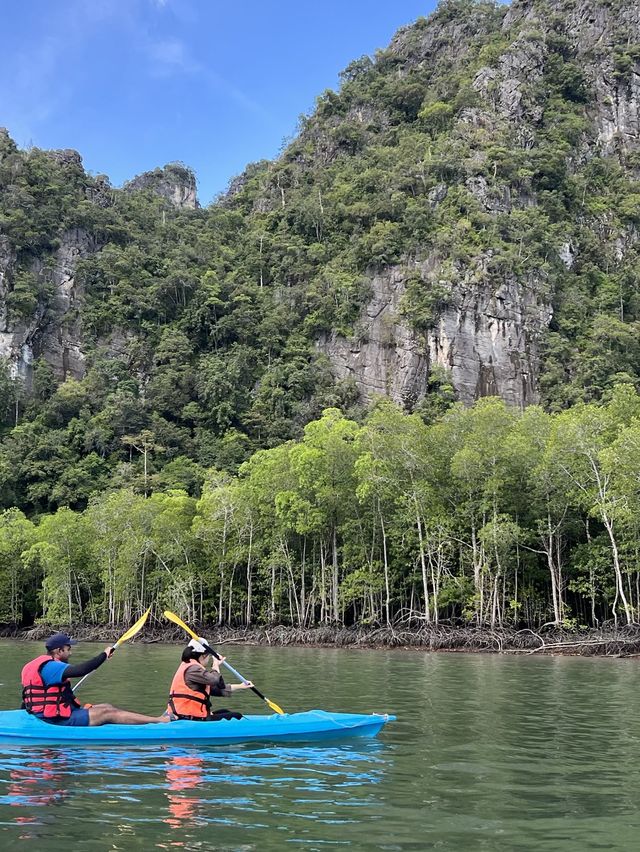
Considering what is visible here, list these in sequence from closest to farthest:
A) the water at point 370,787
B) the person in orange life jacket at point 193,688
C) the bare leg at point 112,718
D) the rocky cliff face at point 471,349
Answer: the water at point 370,787
the bare leg at point 112,718
the person in orange life jacket at point 193,688
the rocky cliff face at point 471,349

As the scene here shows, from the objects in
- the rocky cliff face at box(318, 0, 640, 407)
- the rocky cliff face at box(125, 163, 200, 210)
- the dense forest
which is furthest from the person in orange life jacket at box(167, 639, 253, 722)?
the rocky cliff face at box(125, 163, 200, 210)

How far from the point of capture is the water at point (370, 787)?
20.5 feet

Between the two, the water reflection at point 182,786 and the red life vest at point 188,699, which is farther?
the red life vest at point 188,699

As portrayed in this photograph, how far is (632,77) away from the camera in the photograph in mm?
92500

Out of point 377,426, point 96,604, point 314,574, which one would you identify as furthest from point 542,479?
point 96,604

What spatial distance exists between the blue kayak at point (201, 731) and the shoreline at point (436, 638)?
1962 centimetres

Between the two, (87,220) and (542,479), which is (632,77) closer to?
(87,220)

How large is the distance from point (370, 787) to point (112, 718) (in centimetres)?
391

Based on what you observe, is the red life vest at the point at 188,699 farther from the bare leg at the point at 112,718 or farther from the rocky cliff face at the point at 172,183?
the rocky cliff face at the point at 172,183

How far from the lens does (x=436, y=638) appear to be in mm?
31891

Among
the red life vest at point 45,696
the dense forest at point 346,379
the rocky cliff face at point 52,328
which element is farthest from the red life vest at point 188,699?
the rocky cliff face at point 52,328

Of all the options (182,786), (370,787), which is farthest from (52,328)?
(370,787)

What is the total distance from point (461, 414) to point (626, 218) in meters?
56.7

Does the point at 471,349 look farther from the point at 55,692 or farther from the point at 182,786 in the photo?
the point at 182,786
